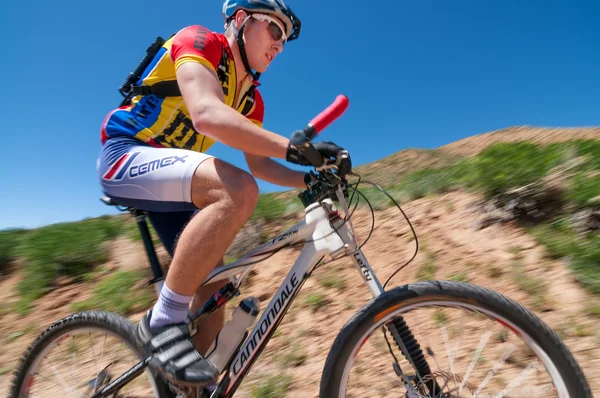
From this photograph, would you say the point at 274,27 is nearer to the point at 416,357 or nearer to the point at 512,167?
the point at 416,357

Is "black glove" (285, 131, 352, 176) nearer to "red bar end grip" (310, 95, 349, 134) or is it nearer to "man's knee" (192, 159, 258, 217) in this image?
"red bar end grip" (310, 95, 349, 134)

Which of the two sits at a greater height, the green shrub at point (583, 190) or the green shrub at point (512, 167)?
the green shrub at point (512, 167)

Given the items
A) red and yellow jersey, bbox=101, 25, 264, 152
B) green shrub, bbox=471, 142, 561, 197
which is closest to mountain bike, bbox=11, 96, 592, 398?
red and yellow jersey, bbox=101, 25, 264, 152

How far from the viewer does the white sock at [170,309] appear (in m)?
1.74

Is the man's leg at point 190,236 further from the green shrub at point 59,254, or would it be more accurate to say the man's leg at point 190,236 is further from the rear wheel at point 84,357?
the green shrub at point 59,254

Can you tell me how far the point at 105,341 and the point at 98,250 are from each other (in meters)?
3.97

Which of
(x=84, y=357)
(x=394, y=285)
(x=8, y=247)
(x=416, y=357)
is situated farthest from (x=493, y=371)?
(x=8, y=247)

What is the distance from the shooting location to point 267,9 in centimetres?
213

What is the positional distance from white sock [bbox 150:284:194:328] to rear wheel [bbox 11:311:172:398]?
462 millimetres

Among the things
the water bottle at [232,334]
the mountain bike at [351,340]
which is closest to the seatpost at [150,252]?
the mountain bike at [351,340]

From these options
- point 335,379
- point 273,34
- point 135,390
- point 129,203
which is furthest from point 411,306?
point 135,390

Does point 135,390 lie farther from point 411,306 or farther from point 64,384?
point 411,306

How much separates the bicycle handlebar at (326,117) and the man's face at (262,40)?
858 millimetres

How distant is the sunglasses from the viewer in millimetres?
2150
